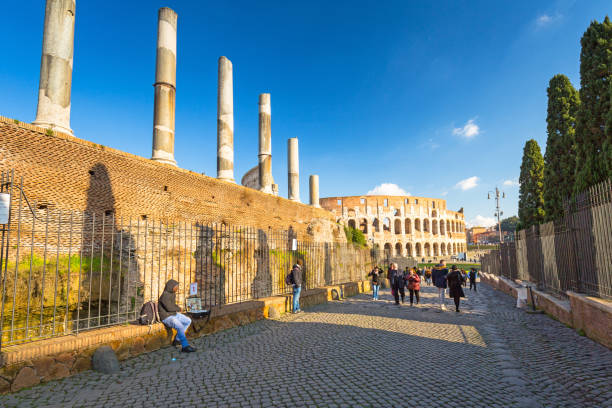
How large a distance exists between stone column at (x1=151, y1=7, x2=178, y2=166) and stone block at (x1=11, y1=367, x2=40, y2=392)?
23.8ft

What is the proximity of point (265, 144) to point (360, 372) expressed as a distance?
13.7 m

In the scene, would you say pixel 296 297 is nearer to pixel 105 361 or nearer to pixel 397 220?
pixel 105 361

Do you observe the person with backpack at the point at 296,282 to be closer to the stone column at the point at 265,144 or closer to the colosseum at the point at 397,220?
the stone column at the point at 265,144

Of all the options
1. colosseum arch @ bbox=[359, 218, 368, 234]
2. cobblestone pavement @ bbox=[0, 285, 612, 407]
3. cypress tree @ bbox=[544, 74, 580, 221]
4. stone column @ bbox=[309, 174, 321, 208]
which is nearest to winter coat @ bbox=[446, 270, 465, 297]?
cobblestone pavement @ bbox=[0, 285, 612, 407]

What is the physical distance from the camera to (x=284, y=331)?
6.27 metres

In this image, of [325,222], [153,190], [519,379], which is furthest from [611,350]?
[325,222]

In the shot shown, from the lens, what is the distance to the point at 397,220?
52.2 meters

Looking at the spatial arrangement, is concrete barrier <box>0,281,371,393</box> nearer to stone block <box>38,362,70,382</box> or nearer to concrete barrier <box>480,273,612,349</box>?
stone block <box>38,362,70,382</box>

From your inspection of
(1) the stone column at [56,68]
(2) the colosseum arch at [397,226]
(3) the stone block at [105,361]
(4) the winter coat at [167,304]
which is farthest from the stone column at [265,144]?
(2) the colosseum arch at [397,226]

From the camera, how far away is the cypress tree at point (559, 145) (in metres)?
12.2

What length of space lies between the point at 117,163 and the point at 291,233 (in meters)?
8.92

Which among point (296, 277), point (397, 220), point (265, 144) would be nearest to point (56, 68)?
point (296, 277)

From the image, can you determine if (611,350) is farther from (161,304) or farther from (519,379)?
(161,304)

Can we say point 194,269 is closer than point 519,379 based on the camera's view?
No
